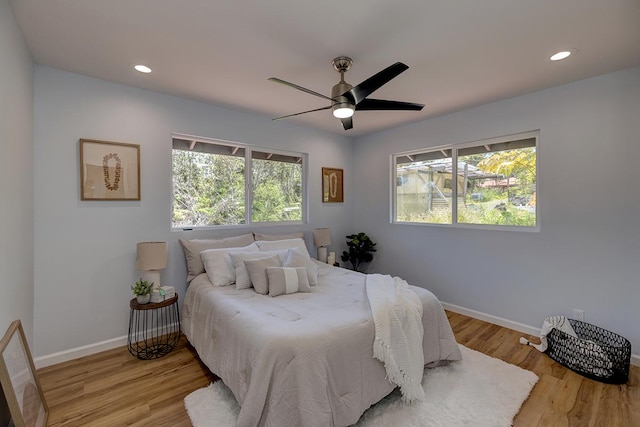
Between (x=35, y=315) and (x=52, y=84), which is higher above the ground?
(x=52, y=84)

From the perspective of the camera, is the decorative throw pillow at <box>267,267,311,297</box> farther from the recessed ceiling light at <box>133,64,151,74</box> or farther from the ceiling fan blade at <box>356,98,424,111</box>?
the recessed ceiling light at <box>133,64,151,74</box>

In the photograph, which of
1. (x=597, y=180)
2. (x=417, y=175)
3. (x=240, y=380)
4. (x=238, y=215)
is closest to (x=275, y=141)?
(x=238, y=215)

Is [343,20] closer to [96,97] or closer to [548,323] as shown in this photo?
[96,97]

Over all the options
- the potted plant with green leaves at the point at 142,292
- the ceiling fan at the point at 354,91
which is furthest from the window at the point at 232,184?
the ceiling fan at the point at 354,91

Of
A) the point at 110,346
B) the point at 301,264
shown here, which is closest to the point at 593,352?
the point at 301,264

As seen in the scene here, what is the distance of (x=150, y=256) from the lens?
264cm

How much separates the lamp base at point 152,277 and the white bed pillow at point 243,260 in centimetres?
71

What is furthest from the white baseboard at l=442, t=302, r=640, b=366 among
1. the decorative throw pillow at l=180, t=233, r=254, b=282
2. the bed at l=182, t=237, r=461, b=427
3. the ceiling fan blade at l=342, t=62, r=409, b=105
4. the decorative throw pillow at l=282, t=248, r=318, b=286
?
the ceiling fan blade at l=342, t=62, r=409, b=105

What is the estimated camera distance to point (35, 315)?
7.88 feet

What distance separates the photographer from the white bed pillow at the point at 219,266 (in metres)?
2.70

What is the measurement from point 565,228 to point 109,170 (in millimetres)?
4552

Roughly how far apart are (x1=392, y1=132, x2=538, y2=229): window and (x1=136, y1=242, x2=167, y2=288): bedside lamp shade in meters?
3.23

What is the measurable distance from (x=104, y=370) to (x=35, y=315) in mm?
766

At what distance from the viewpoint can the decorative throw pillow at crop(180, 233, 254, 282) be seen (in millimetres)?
2963
